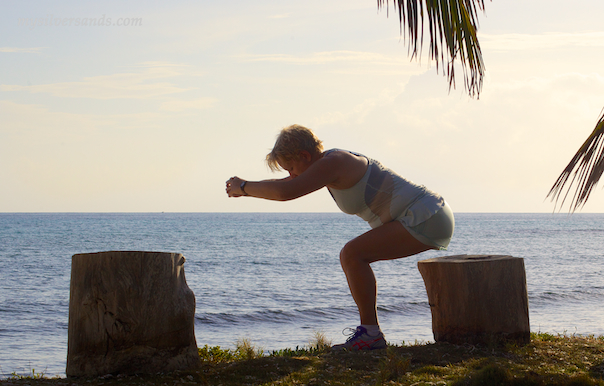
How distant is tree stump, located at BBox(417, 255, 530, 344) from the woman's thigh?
45 centimetres

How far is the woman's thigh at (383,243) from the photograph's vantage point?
12.8 feet

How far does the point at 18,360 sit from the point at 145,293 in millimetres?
4731

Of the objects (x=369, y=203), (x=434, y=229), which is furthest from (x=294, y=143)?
(x=434, y=229)

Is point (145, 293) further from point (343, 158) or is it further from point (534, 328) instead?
point (534, 328)

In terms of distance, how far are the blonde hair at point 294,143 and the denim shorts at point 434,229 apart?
0.92m

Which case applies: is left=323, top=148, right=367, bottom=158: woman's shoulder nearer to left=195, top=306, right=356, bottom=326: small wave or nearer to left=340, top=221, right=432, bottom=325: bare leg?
left=340, top=221, right=432, bottom=325: bare leg

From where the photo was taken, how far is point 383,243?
392 cm

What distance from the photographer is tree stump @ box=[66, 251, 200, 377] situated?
338cm

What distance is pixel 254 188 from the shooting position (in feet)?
12.0

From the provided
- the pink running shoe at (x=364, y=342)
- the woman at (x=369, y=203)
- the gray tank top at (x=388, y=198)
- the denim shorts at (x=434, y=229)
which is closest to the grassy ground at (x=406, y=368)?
the pink running shoe at (x=364, y=342)

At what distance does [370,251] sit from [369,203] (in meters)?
0.36

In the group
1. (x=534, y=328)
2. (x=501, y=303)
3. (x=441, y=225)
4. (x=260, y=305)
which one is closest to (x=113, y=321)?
(x=441, y=225)

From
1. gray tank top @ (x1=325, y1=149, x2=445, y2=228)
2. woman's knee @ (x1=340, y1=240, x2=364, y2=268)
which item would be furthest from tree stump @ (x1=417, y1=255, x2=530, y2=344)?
woman's knee @ (x1=340, y1=240, x2=364, y2=268)

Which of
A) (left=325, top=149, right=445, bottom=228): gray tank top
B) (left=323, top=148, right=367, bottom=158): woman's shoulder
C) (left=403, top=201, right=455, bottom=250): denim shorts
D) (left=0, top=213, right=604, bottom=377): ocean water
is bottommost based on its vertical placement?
(left=0, top=213, right=604, bottom=377): ocean water
